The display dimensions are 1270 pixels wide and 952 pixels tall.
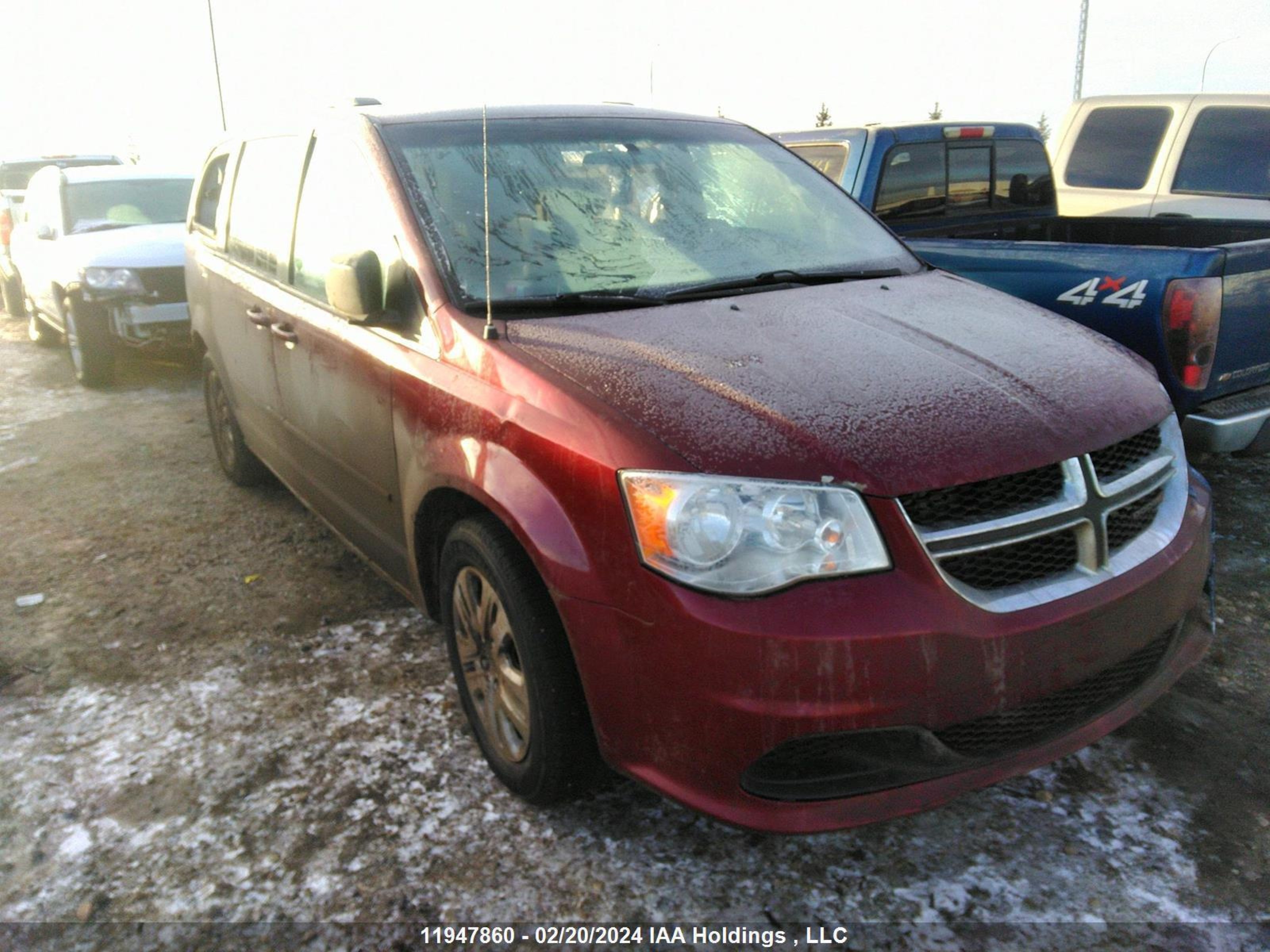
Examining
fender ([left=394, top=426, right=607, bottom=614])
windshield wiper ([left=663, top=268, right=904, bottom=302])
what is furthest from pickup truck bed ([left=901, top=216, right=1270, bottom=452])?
fender ([left=394, top=426, right=607, bottom=614])

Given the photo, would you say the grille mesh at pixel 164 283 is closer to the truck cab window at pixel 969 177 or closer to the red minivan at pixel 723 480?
the red minivan at pixel 723 480

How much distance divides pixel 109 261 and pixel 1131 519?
7753mm

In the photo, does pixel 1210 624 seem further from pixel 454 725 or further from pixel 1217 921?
pixel 454 725

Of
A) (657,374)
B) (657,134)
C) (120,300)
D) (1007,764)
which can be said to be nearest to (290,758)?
(657,374)

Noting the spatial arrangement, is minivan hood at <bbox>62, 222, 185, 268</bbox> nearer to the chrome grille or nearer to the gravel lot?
the gravel lot

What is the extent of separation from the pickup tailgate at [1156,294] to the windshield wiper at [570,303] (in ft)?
6.01

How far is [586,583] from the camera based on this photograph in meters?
2.16

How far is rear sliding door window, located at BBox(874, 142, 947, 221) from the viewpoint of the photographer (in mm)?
5754

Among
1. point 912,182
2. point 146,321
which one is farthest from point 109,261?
point 912,182

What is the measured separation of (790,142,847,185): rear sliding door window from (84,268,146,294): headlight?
502cm

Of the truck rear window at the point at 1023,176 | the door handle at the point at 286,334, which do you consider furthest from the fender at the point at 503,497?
the truck rear window at the point at 1023,176

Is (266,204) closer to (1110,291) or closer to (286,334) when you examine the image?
(286,334)

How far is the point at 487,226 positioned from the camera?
2.86 meters

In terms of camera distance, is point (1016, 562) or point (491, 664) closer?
point (1016, 562)
